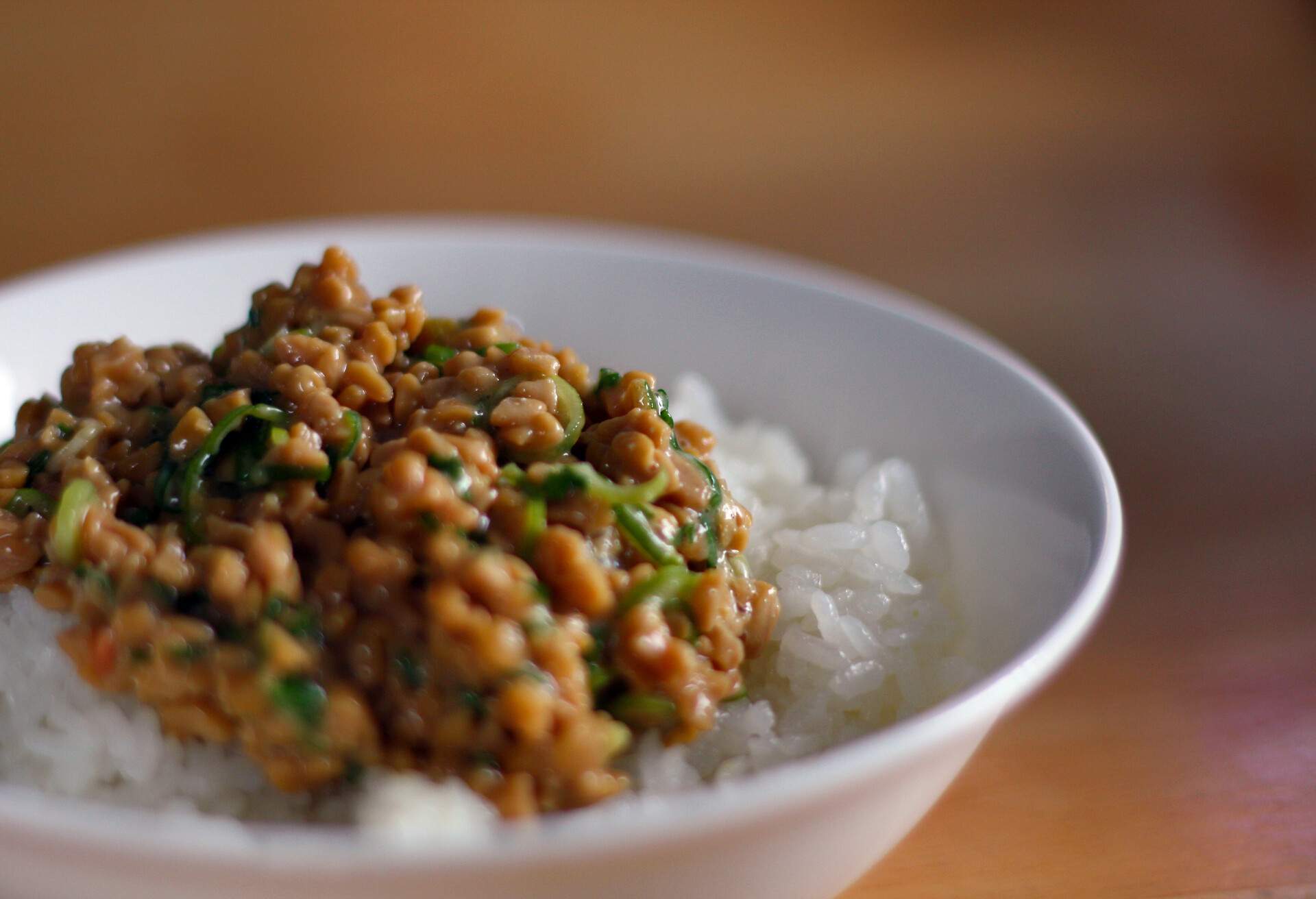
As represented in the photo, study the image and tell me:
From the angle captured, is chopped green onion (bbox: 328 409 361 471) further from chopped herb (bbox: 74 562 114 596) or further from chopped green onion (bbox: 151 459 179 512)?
chopped herb (bbox: 74 562 114 596)

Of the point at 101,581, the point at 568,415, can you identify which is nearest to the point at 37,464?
the point at 101,581

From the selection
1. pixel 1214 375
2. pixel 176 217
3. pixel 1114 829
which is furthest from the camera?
Result: pixel 176 217

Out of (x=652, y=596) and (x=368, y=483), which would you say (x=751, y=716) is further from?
(x=368, y=483)

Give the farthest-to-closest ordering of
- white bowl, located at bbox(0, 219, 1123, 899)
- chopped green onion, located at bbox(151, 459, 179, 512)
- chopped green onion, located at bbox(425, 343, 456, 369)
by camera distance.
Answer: chopped green onion, located at bbox(425, 343, 456, 369)
chopped green onion, located at bbox(151, 459, 179, 512)
white bowl, located at bbox(0, 219, 1123, 899)

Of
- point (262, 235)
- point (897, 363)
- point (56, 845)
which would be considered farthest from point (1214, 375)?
point (56, 845)

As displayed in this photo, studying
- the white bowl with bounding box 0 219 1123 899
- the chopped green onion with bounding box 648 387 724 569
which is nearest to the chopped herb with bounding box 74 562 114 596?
the white bowl with bounding box 0 219 1123 899

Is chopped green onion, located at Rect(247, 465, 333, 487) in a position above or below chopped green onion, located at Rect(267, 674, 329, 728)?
above

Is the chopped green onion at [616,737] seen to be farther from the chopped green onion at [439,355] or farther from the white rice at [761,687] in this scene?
the chopped green onion at [439,355]
